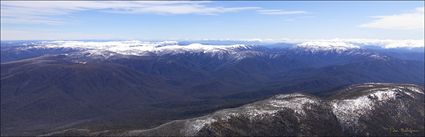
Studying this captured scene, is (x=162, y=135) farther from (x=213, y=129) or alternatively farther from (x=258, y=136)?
(x=258, y=136)

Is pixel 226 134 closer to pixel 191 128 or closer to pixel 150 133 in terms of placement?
pixel 191 128

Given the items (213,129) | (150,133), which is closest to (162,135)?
(150,133)

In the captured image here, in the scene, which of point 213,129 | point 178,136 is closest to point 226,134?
point 213,129

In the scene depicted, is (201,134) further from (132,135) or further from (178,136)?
(132,135)

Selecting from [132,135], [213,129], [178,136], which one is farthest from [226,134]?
[132,135]

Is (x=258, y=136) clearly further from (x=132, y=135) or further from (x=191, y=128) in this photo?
(x=132, y=135)
